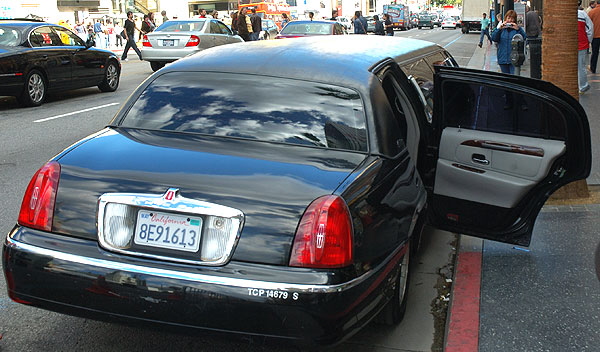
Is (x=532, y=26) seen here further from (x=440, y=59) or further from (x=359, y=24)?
(x=359, y=24)

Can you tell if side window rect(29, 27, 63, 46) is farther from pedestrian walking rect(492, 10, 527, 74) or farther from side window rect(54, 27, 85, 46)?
pedestrian walking rect(492, 10, 527, 74)

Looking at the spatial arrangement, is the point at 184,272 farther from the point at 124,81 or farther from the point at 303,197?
the point at 124,81

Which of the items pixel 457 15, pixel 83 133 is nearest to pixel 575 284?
pixel 83 133

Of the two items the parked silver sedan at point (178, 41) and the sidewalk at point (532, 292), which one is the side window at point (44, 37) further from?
the sidewalk at point (532, 292)

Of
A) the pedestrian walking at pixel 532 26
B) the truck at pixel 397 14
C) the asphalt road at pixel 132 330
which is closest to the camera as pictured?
the asphalt road at pixel 132 330

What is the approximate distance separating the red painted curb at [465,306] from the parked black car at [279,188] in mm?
285

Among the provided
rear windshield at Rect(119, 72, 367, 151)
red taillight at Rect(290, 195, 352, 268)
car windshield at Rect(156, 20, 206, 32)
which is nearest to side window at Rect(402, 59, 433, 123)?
rear windshield at Rect(119, 72, 367, 151)

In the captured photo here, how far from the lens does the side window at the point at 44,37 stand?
13.8 meters

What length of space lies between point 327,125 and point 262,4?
54.8 meters

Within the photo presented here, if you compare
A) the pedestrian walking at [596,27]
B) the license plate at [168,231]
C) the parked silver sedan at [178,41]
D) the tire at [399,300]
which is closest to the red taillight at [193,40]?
the parked silver sedan at [178,41]

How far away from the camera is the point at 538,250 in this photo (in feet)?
17.9

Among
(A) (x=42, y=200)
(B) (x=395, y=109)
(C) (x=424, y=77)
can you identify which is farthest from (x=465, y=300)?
(A) (x=42, y=200)

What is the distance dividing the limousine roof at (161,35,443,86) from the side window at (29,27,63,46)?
9940 mm

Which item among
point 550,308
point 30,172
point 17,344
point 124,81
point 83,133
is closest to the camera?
point 17,344
